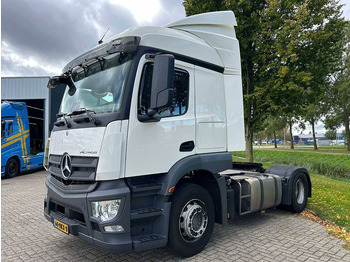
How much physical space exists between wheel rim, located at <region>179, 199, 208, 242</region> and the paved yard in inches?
13.0

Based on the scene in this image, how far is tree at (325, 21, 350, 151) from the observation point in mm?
24627

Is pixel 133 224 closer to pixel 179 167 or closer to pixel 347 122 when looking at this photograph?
pixel 179 167

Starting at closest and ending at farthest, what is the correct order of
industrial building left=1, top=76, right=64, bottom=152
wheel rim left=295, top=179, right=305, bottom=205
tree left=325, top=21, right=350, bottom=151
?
wheel rim left=295, top=179, right=305, bottom=205
industrial building left=1, top=76, right=64, bottom=152
tree left=325, top=21, right=350, bottom=151

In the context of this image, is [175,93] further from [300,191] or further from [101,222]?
[300,191]

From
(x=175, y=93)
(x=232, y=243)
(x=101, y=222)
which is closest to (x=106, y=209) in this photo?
(x=101, y=222)

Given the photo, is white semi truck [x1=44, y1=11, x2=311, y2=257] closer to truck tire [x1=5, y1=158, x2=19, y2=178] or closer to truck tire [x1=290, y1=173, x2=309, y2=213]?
truck tire [x1=290, y1=173, x2=309, y2=213]

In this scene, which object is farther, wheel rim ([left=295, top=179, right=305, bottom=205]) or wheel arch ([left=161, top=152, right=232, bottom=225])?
wheel rim ([left=295, top=179, right=305, bottom=205])

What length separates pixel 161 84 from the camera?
3.05m

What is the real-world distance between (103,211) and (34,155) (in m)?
12.9

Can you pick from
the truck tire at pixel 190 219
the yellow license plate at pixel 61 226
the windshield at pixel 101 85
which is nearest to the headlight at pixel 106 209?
the yellow license plate at pixel 61 226

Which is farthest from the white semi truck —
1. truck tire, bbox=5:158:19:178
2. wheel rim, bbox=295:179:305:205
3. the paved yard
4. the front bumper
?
truck tire, bbox=5:158:19:178

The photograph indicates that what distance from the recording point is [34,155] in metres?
14.1

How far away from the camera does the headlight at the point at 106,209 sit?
302 cm

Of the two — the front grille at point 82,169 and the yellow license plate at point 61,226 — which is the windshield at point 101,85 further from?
the yellow license plate at point 61,226
